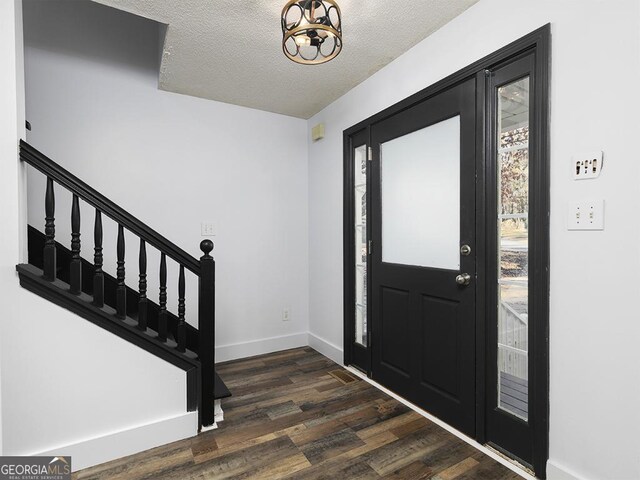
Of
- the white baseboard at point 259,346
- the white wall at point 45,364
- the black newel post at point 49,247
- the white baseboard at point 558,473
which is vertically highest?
the black newel post at point 49,247

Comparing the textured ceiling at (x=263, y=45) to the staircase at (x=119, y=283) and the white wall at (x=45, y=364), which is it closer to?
the white wall at (x=45, y=364)

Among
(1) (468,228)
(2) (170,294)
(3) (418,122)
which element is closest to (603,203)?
(1) (468,228)

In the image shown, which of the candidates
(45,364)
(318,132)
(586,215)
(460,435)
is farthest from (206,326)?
(318,132)

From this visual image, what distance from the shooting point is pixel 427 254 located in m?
2.19

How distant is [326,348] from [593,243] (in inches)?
94.3

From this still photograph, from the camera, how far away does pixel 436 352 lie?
2.11 m

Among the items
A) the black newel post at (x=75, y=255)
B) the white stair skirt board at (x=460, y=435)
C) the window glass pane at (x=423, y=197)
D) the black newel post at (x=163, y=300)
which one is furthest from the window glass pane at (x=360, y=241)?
the black newel post at (x=75, y=255)

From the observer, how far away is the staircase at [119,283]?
163cm

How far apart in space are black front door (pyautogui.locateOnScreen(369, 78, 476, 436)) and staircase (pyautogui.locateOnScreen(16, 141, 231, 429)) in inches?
49.8

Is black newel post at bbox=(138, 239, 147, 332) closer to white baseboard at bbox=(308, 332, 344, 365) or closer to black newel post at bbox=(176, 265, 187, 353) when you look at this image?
black newel post at bbox=(176, 265, 187, 353)

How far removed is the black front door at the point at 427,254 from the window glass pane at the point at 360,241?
186 millimetres

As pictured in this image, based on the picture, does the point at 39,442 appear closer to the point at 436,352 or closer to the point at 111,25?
the point at 436,352

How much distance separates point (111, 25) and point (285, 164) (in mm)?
1819

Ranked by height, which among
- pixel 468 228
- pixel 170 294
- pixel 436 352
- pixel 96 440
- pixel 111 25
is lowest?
pixel 96 440
